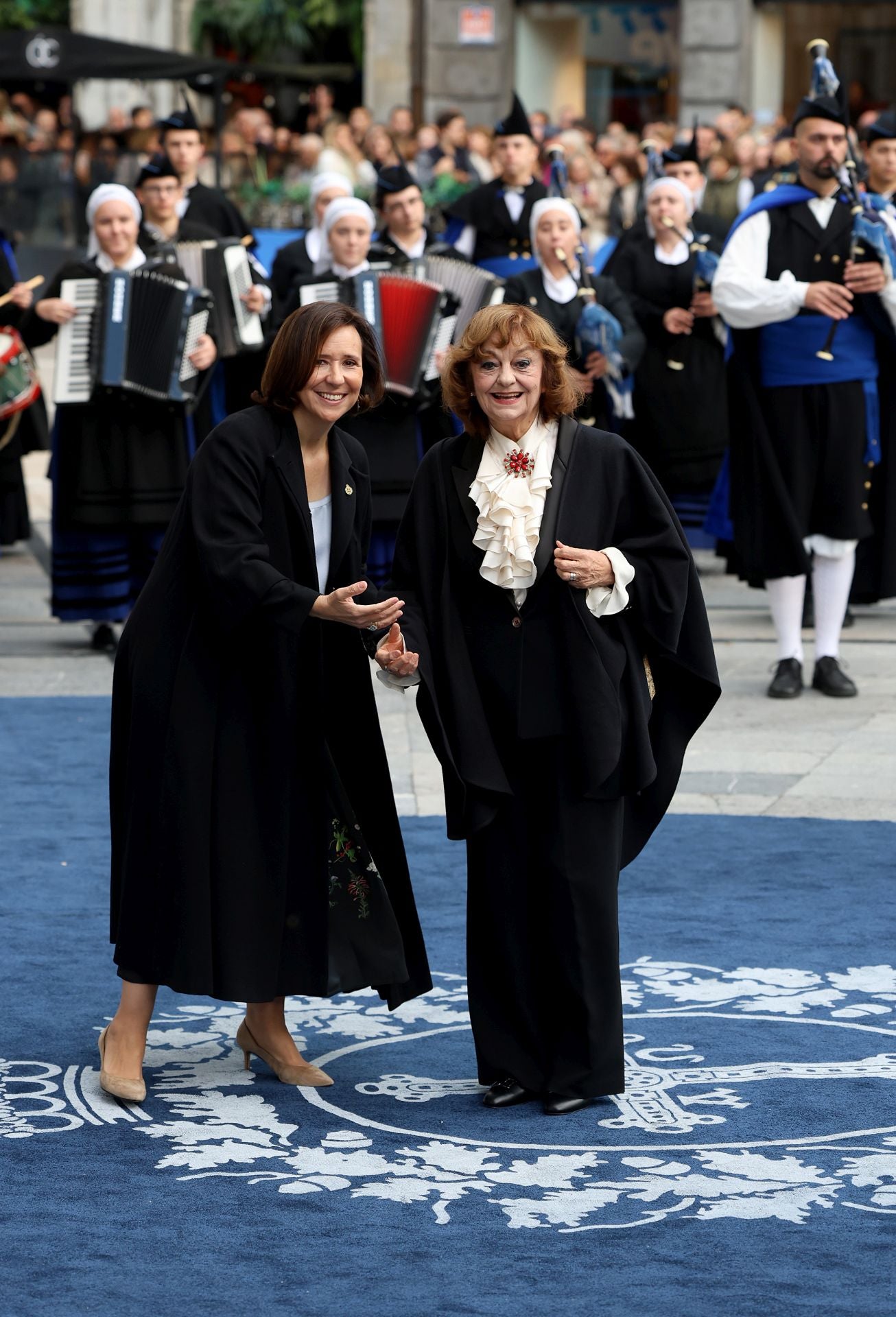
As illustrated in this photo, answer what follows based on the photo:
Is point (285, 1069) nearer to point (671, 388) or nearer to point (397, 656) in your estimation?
point (397, 656)

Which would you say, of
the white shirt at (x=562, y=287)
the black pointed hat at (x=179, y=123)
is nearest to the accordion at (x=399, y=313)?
the white shirt at (x=562, y=287)

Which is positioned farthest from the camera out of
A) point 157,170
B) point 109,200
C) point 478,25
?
point 478,25

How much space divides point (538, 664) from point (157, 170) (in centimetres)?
559

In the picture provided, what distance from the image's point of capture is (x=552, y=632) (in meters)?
4.66

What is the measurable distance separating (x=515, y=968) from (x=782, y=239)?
15.1 ft

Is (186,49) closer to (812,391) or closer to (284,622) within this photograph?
(812,391)

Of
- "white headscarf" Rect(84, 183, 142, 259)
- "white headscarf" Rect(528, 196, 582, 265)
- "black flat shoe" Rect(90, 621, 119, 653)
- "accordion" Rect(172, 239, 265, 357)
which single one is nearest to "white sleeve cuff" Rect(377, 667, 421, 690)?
"white headscarf" Rect(84, 183, 142, 259)

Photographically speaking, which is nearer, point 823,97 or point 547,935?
point 547,935

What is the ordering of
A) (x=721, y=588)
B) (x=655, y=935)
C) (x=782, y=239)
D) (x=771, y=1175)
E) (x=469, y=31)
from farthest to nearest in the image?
(x=469, y=31) < (x=721, y=588) < (x=782, y=239) < (x=655, y=935) < (x=771, y=1175)

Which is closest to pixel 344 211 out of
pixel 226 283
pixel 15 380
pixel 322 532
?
pixel 226 283

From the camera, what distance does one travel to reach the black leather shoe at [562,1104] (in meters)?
4.68

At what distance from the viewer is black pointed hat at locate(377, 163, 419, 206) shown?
391 inches

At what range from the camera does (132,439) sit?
369 inches

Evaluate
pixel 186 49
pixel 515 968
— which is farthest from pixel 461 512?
pixel 186 49
